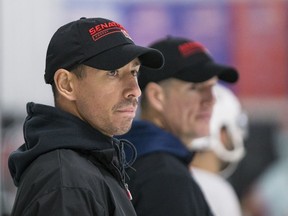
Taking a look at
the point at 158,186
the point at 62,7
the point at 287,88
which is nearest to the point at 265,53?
the point at 287,88

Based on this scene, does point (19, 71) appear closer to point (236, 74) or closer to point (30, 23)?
point (30, 23)

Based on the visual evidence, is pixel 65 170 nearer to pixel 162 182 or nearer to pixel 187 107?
pixel 162 182

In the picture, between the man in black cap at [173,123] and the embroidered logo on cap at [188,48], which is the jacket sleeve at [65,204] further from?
the embroidered logo on cap at [188,48]

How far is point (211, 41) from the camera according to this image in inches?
272

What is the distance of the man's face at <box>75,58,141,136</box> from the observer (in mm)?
2498

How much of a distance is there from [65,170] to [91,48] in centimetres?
35

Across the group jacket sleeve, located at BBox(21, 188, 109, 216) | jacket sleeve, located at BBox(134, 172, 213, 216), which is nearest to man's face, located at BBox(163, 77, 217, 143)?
jacket sleeve, located at BBox(134, 172, 213, 216)

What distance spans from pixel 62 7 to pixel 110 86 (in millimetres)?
4259

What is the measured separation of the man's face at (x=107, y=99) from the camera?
98.3 inches

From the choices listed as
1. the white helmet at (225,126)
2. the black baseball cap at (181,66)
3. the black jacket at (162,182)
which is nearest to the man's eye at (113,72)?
the black jacket at (162,182)

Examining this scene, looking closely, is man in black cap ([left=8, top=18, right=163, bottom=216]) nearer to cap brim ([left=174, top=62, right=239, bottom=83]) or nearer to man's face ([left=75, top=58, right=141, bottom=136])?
man's face ([left=75, top=58, right=141, bottom=136])

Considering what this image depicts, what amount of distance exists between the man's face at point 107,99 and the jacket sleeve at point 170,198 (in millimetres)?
451

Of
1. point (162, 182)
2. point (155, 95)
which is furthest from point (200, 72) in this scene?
point (162, 182)

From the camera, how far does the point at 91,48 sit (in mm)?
2453
